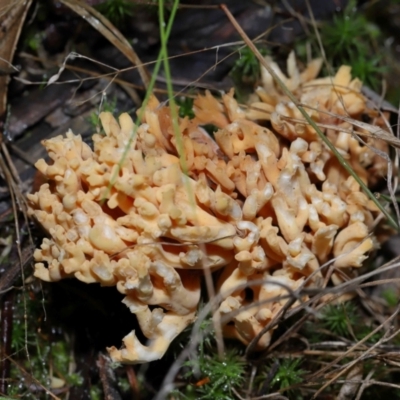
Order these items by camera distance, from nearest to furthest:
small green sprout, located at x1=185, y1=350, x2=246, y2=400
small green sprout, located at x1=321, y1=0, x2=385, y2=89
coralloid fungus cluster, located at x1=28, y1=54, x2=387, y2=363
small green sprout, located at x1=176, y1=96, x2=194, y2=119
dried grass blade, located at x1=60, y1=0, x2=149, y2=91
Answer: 1. coralloid fungus cluster, located at x1=28, y1=54, x2=387, y2=363
2. small green sprout, located at x1=185, y1=350, x2=246, y2=400
3. dried grass blade, located at x1=60, y1=0, x2=149, y2=91
4. small green sprout, located at x1=176, y1=96, x2=194, y2=119
5. small green sprout, located at x1=321, y1=0, x2=385, y2=89

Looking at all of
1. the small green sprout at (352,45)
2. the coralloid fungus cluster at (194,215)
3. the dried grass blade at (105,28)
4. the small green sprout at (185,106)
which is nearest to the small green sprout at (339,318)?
the coralloid fungus cluster at (194,215)

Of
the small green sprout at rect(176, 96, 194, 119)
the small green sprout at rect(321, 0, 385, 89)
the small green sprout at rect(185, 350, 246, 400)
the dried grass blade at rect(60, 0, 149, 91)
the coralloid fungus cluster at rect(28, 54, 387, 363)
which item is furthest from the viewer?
the small green sprout at rect(321, 0, 385, 89)

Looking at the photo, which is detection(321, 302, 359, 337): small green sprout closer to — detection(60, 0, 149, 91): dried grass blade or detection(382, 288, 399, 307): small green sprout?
detection(382, 288, 399, 307): small green sprout

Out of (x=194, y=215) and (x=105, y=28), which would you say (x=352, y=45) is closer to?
(x=105, y=28)

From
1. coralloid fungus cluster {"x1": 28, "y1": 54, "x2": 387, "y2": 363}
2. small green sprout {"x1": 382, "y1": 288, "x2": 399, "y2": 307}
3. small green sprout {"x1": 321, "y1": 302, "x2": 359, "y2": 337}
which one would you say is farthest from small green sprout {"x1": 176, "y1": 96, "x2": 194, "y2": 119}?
small green sprout {"x1": 382, "y1": 288, "x2": 399, "y2": 307}

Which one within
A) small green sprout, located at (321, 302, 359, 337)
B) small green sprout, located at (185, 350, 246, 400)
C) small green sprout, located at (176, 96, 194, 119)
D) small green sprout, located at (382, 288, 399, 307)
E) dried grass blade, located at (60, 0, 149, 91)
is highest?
dried grass blade, located at (60, 0, 149, 91)

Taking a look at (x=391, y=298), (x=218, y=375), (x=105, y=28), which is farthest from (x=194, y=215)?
(x=391, y=298)

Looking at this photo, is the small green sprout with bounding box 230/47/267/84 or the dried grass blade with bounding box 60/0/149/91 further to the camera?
the small green sprout with bounding box 230/47/267/84
